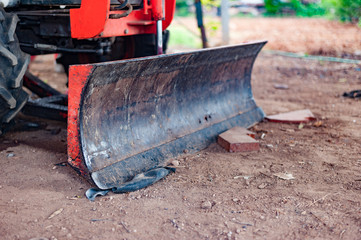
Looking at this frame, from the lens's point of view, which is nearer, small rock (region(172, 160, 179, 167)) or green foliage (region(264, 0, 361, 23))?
small rock (region(172, 160, 179, 167))

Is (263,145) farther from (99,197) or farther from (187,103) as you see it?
(99,197)

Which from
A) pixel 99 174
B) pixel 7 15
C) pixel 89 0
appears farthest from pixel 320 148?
pixel 7 15

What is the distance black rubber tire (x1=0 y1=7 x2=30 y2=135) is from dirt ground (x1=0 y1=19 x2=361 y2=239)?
0.47 meters

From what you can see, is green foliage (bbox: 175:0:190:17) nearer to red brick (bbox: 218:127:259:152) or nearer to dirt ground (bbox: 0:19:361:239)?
dirt ground (bbox: 0:19:361:239)

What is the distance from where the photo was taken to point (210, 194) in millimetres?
2900

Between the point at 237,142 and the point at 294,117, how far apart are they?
1347 mm

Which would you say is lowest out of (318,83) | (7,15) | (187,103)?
(318,83)

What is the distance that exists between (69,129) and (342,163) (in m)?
2.27

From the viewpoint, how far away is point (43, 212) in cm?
259

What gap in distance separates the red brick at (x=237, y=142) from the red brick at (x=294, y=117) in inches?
37.2

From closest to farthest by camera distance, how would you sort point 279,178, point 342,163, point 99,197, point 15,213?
point 15,213, point 99,197, point 279,178, point 342,163

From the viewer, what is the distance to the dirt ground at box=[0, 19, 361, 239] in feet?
7.99

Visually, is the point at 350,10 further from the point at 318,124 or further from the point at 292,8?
the point at 318,124

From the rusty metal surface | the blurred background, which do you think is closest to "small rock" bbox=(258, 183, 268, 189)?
the rusty metal surface
